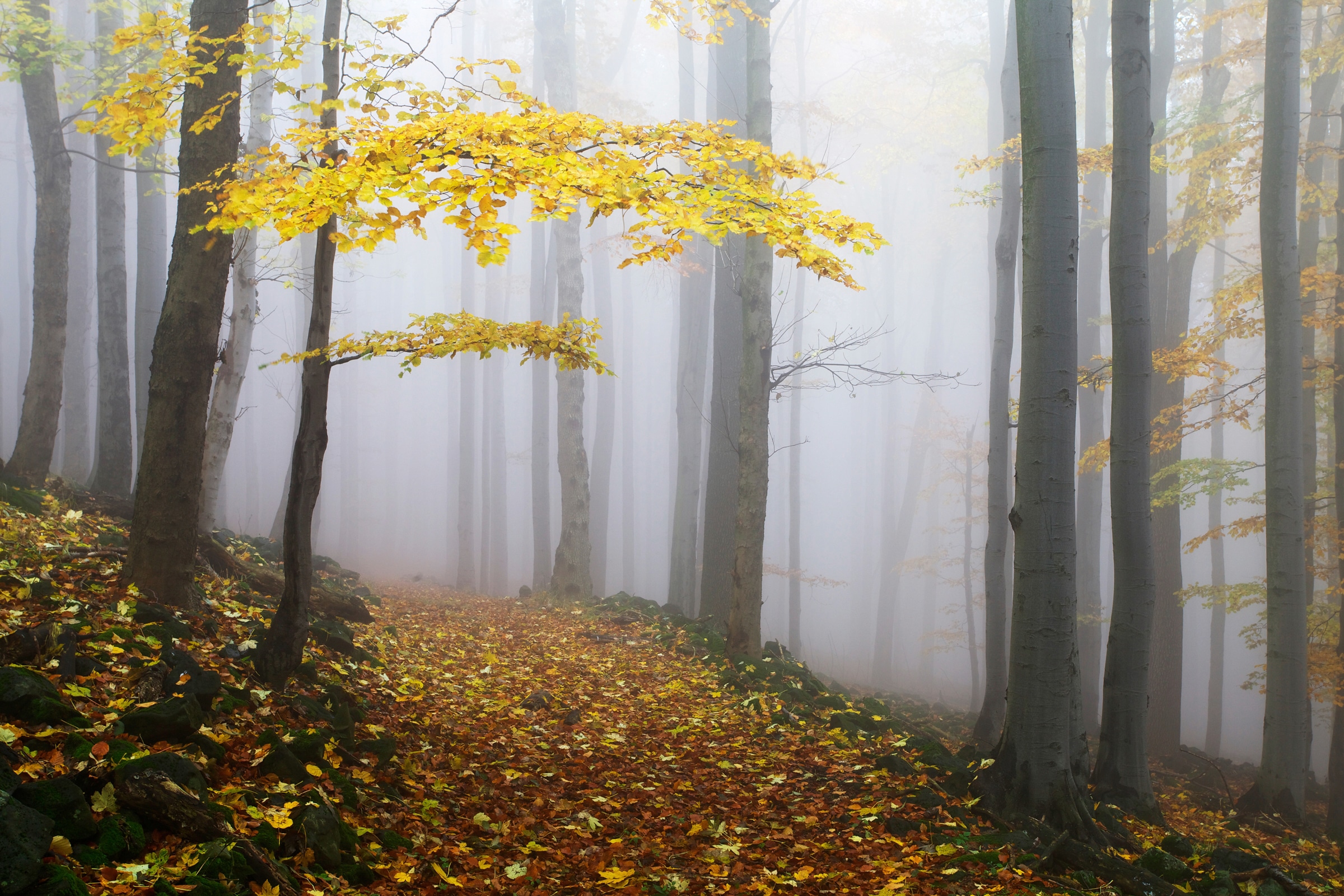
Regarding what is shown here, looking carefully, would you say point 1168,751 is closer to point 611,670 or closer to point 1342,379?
point 1342,379

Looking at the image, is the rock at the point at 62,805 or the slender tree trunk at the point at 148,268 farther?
the slender tree trunk at the point at 148,268

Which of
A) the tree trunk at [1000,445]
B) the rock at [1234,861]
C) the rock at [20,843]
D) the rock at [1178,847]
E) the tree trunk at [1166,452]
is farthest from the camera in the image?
the tree trunk at [1166,452]

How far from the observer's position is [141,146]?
16.4ft

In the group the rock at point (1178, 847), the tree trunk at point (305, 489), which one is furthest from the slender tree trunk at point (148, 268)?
the rock at point (1178, 847)

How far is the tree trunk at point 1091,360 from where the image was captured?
1081cm

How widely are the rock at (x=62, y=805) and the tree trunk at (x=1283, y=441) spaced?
8273 mm

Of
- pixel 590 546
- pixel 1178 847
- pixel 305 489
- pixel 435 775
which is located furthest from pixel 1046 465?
pixel 590 546

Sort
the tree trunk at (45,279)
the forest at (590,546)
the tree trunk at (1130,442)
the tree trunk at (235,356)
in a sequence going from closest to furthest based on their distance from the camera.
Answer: the forest at (590,546) < the tree trunk at (1130,442) < the tree trunk at (45,279) < the tree trunk at (235,356)

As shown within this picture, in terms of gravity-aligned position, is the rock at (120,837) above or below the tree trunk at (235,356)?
below

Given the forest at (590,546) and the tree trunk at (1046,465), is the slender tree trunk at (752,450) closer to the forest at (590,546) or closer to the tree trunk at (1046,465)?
the forest at (590,546)

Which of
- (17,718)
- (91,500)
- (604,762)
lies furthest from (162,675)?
(91,500)

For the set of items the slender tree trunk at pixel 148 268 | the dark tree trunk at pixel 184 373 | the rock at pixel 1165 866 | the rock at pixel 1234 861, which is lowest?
the rock at pixel 1234 861

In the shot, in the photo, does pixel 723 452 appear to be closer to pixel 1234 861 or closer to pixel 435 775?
pixel 435 775

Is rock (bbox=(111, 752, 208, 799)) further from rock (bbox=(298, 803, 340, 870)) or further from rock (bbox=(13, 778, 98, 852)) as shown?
rock (bbox=(298, 803, 340, 870))
